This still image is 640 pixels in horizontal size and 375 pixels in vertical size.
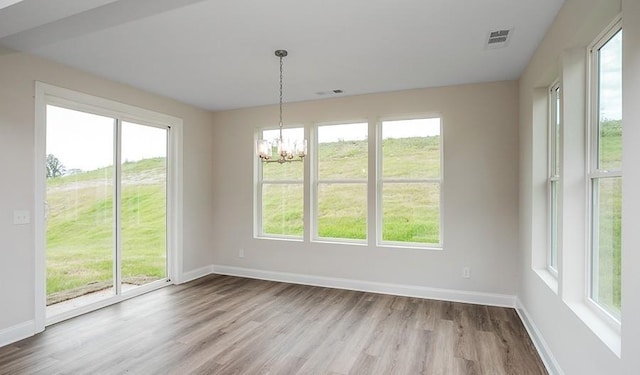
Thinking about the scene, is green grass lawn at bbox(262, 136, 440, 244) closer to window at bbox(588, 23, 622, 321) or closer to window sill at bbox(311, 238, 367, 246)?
window sill at bbox(311, 238, 367, 246)

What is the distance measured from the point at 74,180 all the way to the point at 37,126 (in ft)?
2.29

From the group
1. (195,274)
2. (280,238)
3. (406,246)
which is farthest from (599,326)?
(195,274)

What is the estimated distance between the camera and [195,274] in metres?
5.14

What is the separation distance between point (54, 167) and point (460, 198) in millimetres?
4577

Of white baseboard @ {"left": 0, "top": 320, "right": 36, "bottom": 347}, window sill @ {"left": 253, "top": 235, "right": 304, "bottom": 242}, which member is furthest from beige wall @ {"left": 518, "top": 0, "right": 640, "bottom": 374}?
white baseboard @ {"left": 0, "top": 320, "right": 36, "bottom": 347}

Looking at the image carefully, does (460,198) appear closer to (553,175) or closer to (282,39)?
(553,175)

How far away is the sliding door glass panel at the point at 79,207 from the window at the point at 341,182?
2.71m

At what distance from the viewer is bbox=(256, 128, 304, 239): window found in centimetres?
501

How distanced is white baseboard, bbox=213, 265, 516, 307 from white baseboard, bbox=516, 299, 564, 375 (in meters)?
0.33

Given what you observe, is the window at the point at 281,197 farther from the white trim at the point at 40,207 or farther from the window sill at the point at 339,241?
the white trim at the point at 40,207

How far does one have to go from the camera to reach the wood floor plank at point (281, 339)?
2572 mm

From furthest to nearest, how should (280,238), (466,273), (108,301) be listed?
1. (280,238)
2. (466,273)
3. (108,301)

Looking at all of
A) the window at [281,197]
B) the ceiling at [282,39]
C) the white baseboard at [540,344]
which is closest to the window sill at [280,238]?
the window at [281,197]

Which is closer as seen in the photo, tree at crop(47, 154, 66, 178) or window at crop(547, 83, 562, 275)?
window at crop(547, 83, 562, 275)
